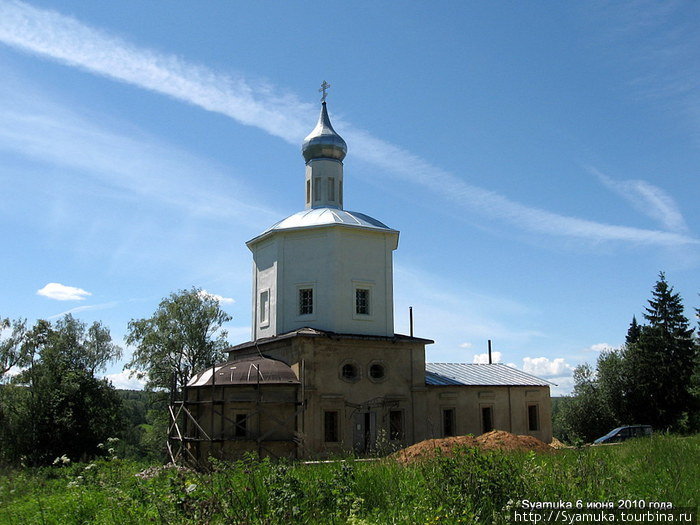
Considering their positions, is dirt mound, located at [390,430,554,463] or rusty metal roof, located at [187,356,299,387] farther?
rusty metal roof, located at [187,356,299,387]

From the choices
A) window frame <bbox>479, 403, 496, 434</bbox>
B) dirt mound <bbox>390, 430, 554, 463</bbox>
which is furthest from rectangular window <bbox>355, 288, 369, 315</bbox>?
dirt mound <bbox>390, 430, 554, 463</bbox>

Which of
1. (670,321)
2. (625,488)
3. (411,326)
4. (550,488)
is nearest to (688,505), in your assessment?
(625,488)

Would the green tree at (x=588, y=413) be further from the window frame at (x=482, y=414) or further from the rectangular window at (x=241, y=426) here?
the rectangular window at (x=241, y=426)

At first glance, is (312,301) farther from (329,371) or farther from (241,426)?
(241,426)

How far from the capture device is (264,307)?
23.9 meters

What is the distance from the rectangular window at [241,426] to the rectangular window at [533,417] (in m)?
13.6

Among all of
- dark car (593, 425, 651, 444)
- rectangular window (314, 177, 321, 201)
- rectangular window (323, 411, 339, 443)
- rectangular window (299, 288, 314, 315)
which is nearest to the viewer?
rectangular window (323, 411, 339, 443)

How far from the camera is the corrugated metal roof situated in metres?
24.9

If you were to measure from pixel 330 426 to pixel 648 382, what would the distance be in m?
25.3

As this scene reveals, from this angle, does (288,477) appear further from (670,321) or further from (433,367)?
(670,321)

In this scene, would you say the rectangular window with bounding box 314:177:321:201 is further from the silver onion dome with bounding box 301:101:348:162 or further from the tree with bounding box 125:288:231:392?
the tree with bounding box 125:288:231:392

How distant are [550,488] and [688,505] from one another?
1.59m

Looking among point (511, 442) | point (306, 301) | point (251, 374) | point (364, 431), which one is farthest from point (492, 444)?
point (306, 301)

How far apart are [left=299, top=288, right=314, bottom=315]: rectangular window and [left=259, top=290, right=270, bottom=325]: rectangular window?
1.56 m
